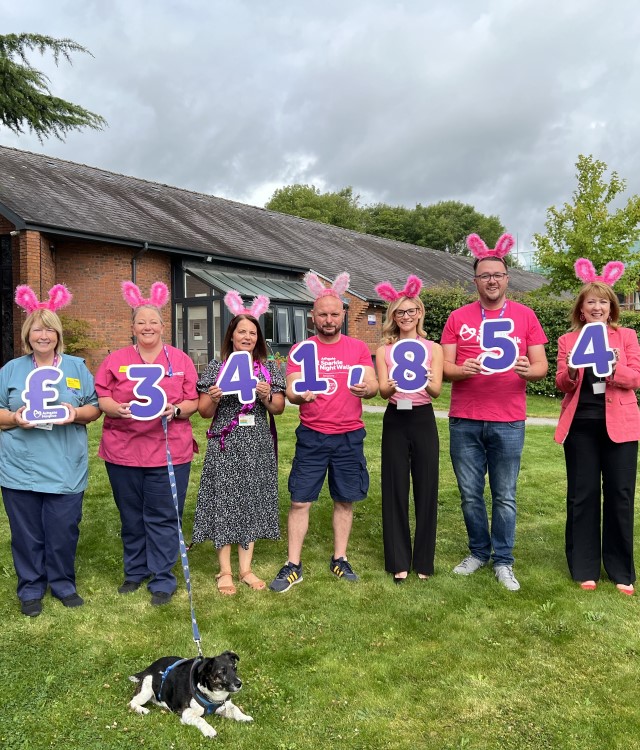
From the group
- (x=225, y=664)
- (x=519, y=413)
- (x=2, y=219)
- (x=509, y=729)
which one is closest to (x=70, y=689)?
(x=225, y=664)

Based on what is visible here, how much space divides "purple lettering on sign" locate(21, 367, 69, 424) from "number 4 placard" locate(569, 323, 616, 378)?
328cm

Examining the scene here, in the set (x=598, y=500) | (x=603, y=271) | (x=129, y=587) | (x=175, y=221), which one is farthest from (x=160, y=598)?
(x=175, y=221)

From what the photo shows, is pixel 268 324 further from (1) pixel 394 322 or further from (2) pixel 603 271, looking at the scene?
(2) pixel 603 271

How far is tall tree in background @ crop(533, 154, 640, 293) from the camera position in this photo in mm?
17719

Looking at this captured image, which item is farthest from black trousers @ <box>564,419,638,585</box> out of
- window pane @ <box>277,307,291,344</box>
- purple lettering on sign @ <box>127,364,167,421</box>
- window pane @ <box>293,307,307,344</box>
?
window pane @ <box>293,307,307,344</box>

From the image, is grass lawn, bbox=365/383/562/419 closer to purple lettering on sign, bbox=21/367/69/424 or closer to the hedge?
the hedge

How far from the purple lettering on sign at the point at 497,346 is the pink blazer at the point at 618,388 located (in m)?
0.42

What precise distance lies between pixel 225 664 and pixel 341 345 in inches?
89.7

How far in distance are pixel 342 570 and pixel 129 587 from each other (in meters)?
1.51

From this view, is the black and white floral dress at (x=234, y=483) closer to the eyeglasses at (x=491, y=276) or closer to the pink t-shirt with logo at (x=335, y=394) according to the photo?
the pink t-shirt with logo at (x=335, y=394)

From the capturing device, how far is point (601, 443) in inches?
168

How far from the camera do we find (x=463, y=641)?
362 centimetres

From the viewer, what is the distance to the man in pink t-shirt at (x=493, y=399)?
4230 millimetres

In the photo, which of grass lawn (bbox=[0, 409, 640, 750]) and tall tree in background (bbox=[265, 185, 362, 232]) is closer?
grass lawn (bbox=[0, 409, 640, 750])
